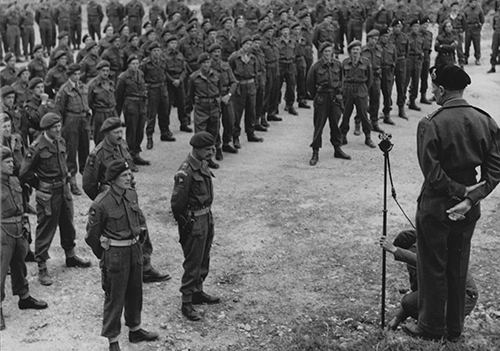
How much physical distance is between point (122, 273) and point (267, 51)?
8.84 meters

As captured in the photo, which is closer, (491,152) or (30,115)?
(491,152)

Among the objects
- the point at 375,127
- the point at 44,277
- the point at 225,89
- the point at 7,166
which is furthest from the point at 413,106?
the point at 7,166

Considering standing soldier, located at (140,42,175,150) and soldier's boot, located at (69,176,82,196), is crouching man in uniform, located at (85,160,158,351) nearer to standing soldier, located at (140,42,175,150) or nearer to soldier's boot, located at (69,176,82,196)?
Answer: soldier's boot, located at (69,176,82,196)

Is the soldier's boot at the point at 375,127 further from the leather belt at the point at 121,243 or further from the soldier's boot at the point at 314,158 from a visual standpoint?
the leather belt at the point at 121,243

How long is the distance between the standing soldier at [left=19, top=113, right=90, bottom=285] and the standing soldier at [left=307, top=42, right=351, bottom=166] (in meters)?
5.17

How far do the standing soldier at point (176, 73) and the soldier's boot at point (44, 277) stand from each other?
6001mm

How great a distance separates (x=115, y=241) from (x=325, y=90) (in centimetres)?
663

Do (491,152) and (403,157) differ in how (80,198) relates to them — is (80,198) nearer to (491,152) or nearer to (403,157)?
(403,157)

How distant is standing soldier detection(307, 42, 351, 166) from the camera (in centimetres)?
1200

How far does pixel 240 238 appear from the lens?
A: 29.9ft

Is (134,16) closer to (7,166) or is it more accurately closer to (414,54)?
(414,54)

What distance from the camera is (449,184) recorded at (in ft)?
17.3

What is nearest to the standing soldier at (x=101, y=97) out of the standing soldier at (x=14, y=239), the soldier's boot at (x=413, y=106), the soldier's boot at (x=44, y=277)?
the soldier's boot at (x=44, y=277)

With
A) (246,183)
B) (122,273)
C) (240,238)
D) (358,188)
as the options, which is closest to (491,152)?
(122,273)
